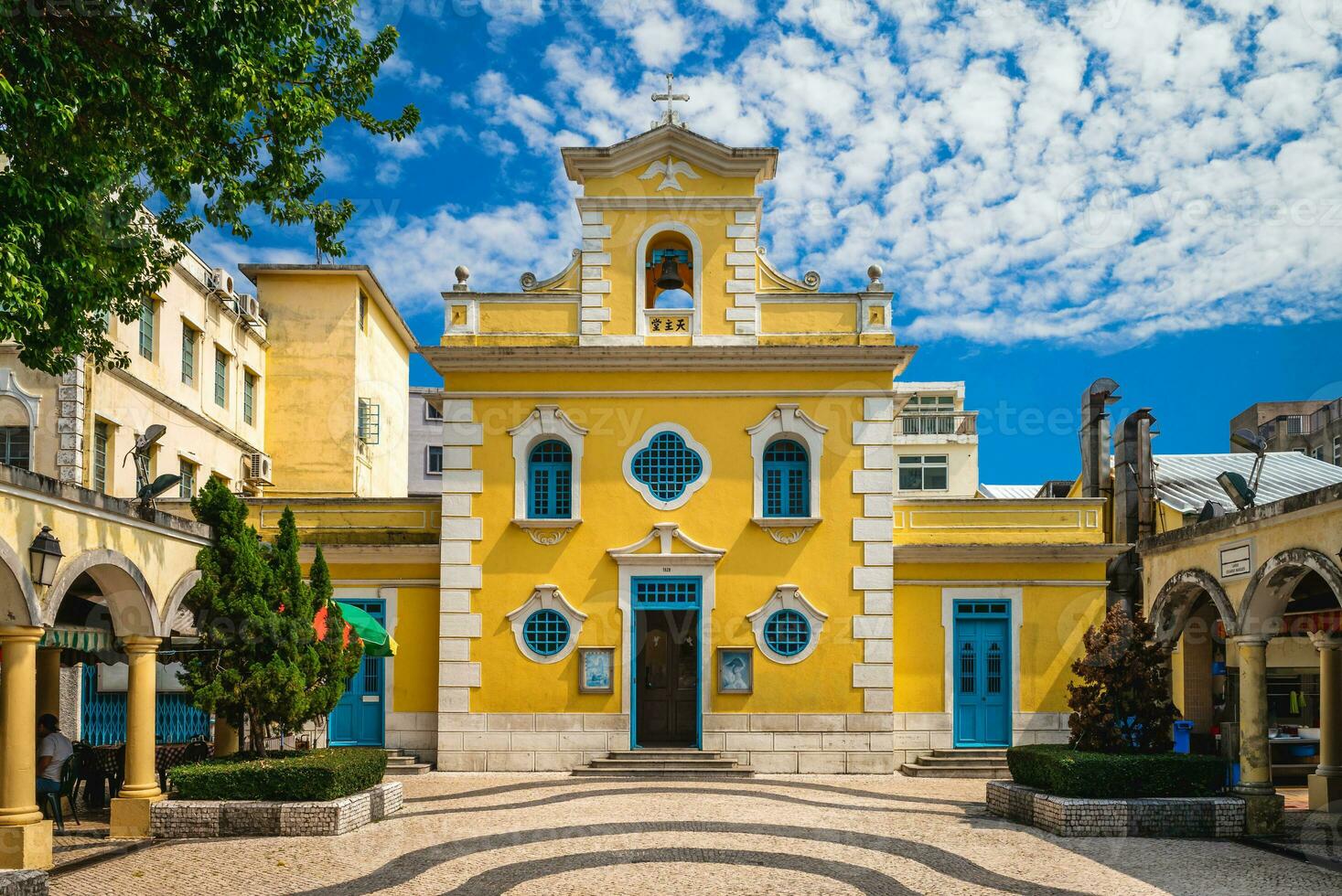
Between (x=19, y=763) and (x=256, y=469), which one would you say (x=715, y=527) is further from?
(x=256, y=469)

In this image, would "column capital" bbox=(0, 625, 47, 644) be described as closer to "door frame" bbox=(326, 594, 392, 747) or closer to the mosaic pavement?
the mosaic pavement

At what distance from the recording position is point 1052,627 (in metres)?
20.8

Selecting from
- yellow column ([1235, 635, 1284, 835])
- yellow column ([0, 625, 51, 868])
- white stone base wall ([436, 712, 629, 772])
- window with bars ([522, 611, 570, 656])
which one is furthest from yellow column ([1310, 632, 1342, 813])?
yellow column ([0, 625, 51, 868])

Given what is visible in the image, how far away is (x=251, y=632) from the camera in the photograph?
1434 cm

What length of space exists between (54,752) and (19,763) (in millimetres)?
2783

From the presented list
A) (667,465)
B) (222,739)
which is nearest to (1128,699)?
(667,465)

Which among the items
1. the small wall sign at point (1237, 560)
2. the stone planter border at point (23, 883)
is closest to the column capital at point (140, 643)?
the stone planter border at point (23, 883)

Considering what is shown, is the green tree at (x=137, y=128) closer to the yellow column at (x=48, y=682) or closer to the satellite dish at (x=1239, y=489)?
the yellow column at (x=48, y=682)

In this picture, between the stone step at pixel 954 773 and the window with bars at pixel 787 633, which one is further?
the window with bars at pixel 787 633

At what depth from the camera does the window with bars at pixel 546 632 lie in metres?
20.3

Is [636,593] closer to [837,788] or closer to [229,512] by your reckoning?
[837,788]

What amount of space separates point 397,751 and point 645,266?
959 cm

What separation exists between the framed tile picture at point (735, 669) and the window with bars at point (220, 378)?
1419cm

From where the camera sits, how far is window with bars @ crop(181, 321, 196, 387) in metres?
25.2
